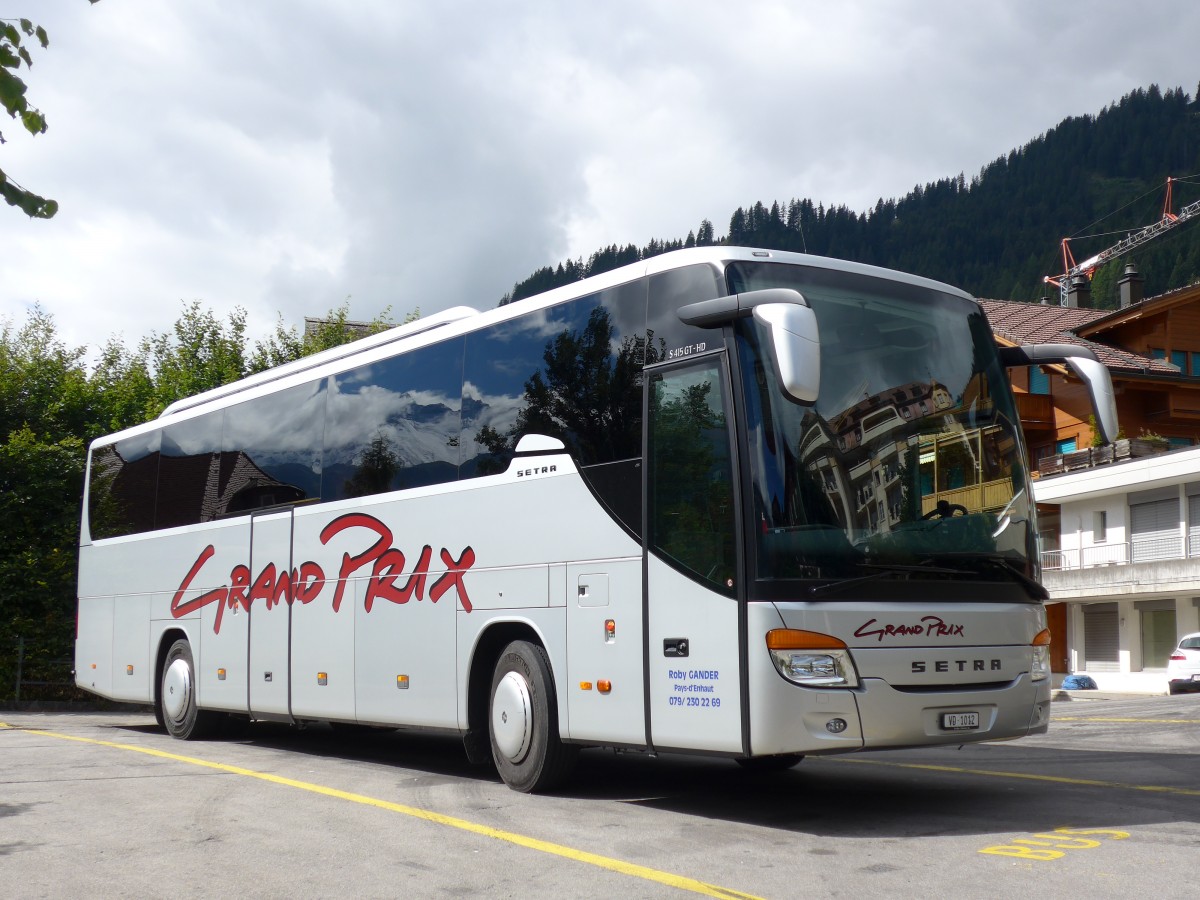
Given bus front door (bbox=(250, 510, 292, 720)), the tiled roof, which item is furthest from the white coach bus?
the tiled roof

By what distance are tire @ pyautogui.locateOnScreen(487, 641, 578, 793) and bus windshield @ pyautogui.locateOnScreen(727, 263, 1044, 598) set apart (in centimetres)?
240

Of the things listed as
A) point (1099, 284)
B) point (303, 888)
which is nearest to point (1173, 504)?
point (303, 888)

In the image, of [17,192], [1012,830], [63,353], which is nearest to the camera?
[17,192]

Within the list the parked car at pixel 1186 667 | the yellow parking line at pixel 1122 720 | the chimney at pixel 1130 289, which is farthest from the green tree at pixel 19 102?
the chimney at pixel 1130 289

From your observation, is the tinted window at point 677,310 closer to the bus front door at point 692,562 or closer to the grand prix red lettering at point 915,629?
the bus front door at point 692,562

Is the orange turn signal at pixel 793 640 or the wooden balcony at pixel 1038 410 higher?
the wooden balcony at pixel 1038 410

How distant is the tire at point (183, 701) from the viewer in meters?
15.4

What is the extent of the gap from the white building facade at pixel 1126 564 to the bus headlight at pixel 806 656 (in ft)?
112

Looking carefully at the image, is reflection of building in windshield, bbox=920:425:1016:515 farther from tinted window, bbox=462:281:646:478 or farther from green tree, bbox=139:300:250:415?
green tree, bbox=139:300:250:415

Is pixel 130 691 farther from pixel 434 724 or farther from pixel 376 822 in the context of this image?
pixel 376 822

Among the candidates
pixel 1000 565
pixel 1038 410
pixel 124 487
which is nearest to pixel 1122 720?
pixel 1000 565

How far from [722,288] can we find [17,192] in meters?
4.14

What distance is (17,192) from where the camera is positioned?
276 inches

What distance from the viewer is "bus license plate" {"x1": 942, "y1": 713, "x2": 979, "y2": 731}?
8375 millimetres
